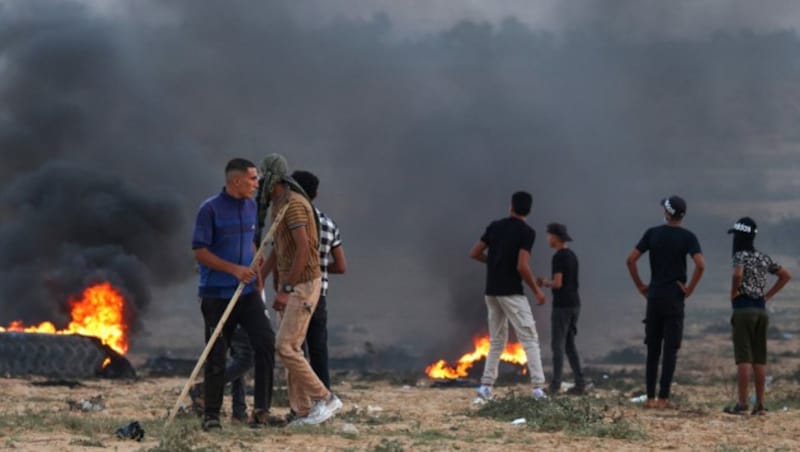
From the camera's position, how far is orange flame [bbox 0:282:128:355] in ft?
80.9

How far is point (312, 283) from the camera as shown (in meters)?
9.68

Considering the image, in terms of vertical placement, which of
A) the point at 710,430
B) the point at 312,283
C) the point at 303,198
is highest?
the point at 303,198

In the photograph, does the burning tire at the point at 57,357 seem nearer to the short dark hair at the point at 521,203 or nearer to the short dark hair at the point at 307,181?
the short dark hair at the point at 521,203

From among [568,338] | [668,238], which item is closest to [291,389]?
[668,238]

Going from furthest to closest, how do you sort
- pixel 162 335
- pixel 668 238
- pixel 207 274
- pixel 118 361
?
pixel 162 335, pixel 118 361, pixel 668 238, pixel 207 274

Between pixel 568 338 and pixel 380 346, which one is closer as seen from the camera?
pixel 568 338

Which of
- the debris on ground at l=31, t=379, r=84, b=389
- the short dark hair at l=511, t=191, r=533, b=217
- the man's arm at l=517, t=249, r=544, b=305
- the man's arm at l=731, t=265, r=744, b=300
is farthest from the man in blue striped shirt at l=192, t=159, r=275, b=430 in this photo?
the debris on ground at l=31, t=379, r=84, b=389

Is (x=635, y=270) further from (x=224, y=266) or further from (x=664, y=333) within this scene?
(x=224, y=266)

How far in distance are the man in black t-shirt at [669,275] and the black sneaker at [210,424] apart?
5.02 meters

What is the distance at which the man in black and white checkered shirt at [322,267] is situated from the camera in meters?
10.5

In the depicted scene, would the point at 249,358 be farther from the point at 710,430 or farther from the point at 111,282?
the point at 111,282

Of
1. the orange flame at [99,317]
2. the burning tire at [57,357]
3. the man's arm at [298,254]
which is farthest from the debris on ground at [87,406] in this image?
the orange flame at [99,317]

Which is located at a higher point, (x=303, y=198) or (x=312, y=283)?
(x=303, y=198)

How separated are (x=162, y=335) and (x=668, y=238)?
37.8 m
